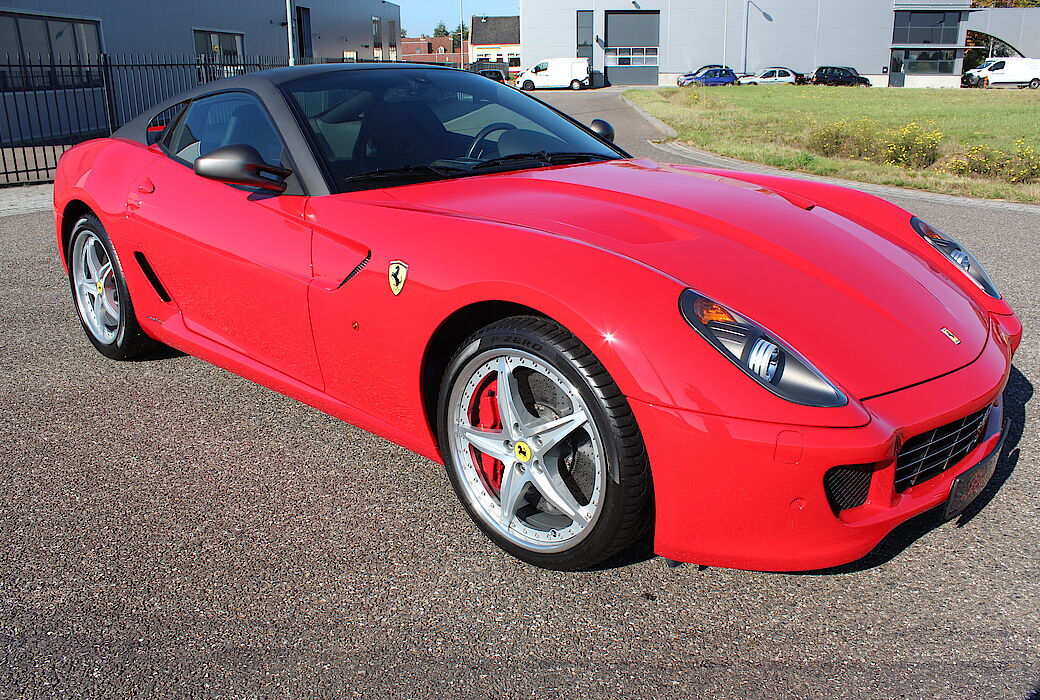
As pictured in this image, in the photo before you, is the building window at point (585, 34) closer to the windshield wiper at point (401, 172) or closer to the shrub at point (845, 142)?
the shrub at point (845, 142)

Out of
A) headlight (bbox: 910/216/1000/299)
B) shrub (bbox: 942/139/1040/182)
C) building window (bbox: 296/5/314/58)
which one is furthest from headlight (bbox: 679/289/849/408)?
building window (bbox: 296/5/314/58)

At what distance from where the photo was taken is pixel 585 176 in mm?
3211

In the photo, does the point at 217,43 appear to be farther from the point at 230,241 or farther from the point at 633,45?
the point at 633,45

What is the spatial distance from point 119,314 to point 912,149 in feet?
42.0

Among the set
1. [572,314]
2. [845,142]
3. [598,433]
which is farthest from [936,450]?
[845,142]

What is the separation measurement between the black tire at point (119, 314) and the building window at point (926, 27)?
6723cm

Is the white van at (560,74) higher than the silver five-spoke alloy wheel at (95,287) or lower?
higher

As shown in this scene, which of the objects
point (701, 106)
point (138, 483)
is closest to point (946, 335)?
point (138, 483)

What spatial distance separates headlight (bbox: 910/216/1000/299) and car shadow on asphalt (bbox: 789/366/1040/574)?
0.49m

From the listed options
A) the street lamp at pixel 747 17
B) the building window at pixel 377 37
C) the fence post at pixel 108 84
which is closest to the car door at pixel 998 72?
the street lamp at pixel 747 17

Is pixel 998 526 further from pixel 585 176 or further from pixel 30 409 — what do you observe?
pixel 30 409

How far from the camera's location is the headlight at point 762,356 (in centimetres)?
205

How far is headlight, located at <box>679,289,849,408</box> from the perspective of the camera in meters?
2.05

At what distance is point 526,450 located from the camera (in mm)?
2461
